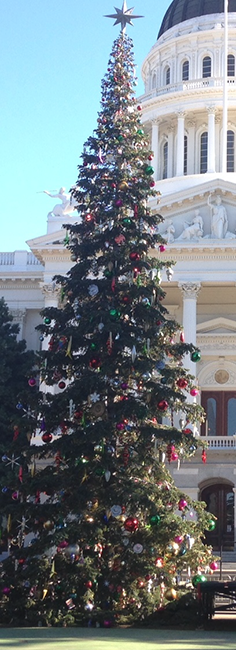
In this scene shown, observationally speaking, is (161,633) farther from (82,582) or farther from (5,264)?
(5,264)

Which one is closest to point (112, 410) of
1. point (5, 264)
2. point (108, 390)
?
point (108, 390)

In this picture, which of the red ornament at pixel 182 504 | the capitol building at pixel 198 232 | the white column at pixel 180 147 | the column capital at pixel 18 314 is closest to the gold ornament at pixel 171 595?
the red ornament at pixel 182 504

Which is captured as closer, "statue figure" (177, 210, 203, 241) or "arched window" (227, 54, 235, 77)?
"statue figure" (177, 210, 203, 241)

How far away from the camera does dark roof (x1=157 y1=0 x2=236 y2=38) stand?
6216 centimetres

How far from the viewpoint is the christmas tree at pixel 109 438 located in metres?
17.5

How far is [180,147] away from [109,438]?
41.4m

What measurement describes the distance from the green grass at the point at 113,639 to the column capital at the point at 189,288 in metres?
24.8

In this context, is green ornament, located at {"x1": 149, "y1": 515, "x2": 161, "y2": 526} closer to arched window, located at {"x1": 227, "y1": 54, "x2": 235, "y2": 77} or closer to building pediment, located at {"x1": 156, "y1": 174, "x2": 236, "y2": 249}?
building pediment, located at {"x1": 156, "y1": 174, "x2": 236, "y2": 249}

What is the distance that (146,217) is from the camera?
20.5m

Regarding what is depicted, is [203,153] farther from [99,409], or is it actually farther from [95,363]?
[99,409]

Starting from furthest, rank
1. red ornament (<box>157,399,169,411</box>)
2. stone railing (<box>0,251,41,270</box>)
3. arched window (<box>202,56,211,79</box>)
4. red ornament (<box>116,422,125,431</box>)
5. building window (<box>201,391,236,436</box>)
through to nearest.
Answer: arched window (<box>202,56,211,79</box>) < stone railing (<box>0,251,41,270</box>) < building window (<box>201,391,236,436</box>) < red ornament (<box>157,399,169,411</box>) < red ornament (<box>116,422,125,431</box>)

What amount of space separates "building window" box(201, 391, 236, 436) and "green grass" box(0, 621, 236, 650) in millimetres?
25911

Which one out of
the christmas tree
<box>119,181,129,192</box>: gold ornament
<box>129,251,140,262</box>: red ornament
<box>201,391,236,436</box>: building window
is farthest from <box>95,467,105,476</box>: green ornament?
<box>201,391,236,436</box>: building window

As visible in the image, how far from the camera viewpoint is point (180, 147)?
58125mm
